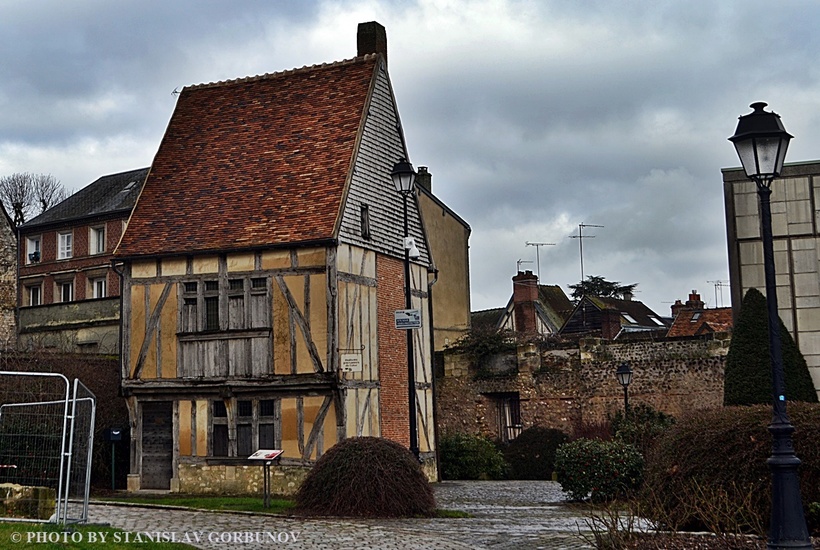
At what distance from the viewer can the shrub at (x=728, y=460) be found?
10930 millimetres

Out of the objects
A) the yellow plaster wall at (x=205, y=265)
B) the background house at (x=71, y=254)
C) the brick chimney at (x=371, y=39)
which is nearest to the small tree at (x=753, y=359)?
the brick chimney at (x=371, y=39)

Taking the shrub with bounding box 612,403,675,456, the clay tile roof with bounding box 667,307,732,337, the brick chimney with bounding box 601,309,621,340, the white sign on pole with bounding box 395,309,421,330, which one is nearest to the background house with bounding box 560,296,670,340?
the brick chimney with bounding box 601,309,621,340

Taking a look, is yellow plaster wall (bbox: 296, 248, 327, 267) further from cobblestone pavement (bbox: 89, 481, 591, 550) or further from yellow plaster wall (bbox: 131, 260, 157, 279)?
cobblestone pavement (bbox: 89, 481, 591, 550)

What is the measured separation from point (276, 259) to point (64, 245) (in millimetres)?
21542

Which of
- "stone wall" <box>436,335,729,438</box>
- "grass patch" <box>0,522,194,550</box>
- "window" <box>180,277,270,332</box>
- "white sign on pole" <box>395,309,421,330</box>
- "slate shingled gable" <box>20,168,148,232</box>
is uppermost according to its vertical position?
"slate shingled gable" <box>20,168,148,232</box>

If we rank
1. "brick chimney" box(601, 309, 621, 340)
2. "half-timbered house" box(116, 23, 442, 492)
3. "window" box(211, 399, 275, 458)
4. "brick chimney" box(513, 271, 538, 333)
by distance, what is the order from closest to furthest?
"half-timbered house" box(116, 23, 442, 492) < "window" box(211, 399, 275, 458) < "brick chimney" box(601, 309, 621, 340) < "brick chimney" box(513, 271, 538, 333)

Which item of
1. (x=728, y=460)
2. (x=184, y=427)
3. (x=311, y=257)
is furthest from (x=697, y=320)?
(x=728, y=460)

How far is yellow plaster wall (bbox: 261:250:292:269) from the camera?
829 inches

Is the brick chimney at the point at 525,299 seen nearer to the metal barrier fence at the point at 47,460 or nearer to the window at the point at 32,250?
the window at the point at 32,250

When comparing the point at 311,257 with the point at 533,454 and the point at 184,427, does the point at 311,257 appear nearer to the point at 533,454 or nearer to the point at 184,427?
the point at 184,427

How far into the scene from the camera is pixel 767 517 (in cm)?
1093

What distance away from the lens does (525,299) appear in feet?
139

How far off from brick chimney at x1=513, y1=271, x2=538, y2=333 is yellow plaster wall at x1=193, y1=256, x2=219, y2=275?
2226cm

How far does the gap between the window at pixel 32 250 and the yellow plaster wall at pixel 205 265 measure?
21.2 m
